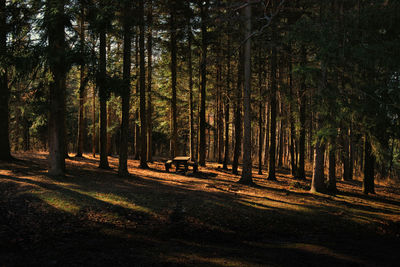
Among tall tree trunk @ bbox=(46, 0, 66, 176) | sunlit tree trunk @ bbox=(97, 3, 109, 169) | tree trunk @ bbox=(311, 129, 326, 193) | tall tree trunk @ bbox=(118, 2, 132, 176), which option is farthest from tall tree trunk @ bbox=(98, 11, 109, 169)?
tree trunk @ bbox=(311, 129, 326, 193)

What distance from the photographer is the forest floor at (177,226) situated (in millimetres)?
5527

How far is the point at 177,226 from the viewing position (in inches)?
294

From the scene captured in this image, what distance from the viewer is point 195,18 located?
1977 centimetres

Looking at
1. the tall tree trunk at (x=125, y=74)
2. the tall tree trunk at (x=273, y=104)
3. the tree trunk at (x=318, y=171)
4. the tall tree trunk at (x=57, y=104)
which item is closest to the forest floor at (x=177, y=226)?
the tall tree trunk at (x=57, y=104)

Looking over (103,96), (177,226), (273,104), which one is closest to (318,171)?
(273,104)

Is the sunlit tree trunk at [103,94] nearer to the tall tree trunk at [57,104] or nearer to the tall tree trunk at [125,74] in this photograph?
the tall tree trunk at [125,74]

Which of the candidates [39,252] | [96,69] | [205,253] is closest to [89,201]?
[39,252]

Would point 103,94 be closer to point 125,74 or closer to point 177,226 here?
point 125,74

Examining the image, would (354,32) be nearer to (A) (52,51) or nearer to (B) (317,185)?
(B) (317,185)

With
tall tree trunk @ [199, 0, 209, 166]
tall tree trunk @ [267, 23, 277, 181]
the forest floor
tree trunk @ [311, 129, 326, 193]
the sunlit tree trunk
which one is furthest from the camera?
tall tree trunk @ [199, 0, 209, 166]

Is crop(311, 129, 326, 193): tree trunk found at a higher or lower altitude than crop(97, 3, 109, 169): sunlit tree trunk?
lower

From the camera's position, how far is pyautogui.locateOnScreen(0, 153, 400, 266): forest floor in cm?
553

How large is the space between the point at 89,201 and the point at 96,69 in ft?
→ 20.5

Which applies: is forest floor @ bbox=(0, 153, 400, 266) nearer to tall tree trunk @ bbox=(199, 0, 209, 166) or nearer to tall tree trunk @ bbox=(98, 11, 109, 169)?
tall tree trunk @ bbox=(98, 11, 109, 169)
